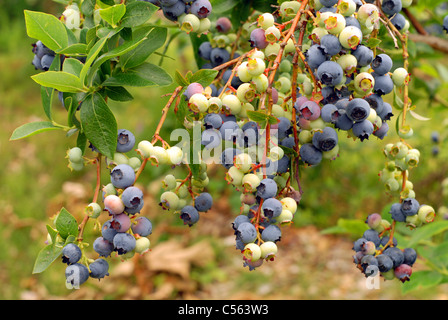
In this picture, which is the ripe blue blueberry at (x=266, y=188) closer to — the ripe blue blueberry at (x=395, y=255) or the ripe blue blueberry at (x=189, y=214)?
the ripe blue blueberry at (x=189, y=214)

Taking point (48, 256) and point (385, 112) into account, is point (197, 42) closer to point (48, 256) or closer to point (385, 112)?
point (385, 112)

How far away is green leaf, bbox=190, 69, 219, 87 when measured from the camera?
0.85m

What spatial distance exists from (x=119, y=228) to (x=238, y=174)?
0.72ft

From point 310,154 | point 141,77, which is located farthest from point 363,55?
point 141,77

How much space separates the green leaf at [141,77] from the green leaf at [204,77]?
58mm

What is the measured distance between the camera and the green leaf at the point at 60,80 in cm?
79

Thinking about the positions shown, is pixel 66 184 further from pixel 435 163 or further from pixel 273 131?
pixel 273 131

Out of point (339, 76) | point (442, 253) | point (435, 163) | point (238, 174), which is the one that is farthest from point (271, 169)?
point (435, 163)

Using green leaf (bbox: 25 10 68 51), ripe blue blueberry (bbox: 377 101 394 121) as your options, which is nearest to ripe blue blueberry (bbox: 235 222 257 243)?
ripe blue blueberry (bbox: 377 101 394 121)

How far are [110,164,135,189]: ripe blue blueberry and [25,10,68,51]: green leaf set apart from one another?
0.27 m

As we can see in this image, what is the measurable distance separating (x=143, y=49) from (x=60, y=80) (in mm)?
185

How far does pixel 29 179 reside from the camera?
4547mm

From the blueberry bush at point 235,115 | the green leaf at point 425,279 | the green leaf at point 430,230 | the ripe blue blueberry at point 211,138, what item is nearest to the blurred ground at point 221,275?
the green leaf at point 425,279

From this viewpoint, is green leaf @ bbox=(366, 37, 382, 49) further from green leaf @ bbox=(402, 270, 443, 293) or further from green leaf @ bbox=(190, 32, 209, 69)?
green leaf @ bbox=(402, 270, 443, 293)
